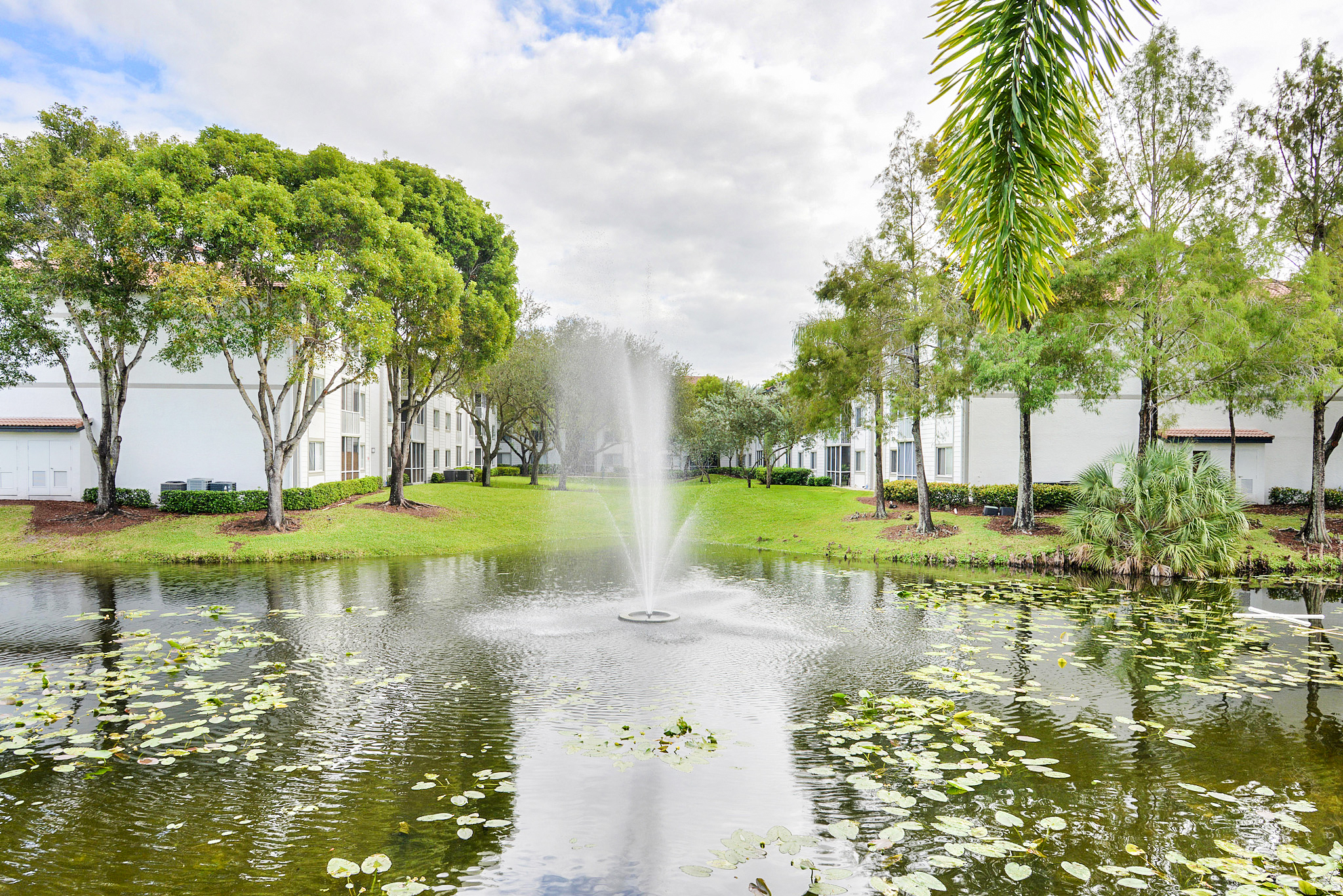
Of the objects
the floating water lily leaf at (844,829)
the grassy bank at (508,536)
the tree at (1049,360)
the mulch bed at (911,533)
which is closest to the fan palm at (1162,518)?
the grassy bank at (508,536)

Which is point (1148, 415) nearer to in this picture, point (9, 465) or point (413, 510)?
point (413, 510)

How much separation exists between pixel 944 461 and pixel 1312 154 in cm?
1573

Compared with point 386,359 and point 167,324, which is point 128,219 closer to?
point 167,324

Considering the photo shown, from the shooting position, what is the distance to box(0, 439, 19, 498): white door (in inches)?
1041

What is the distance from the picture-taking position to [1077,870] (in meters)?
4.46

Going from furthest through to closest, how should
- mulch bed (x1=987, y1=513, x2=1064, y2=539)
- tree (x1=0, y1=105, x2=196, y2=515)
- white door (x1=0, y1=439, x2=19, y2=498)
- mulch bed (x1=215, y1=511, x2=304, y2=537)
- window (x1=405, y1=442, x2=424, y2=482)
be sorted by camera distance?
1. window (x1=405, y1=442, x2=424, y2=482)
2. white door (x1=0, y1=439, x2=19, y2=498)
3. mulch bed (x1=215, y1=511, x2=304, y2=537)
4. mulch bed (x1=987, y1=513, x2=1064, y2=539)
5. tree (x1=0, y1=105, x2=196, y2=515)

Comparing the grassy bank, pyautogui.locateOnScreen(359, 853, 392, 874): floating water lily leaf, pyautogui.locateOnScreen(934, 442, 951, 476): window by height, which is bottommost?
pyautogui.locateOnScreen(359, 853, 392, 874): floating water lily leaf

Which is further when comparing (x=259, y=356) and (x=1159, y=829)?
(x=259, y=356)

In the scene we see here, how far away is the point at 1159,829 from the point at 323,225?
23.0 metres

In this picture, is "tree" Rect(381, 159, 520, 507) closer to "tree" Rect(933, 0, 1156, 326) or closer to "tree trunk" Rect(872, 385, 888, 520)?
"tree trunk" Rect(872, 385, 888, 520)

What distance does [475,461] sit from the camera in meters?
63.2

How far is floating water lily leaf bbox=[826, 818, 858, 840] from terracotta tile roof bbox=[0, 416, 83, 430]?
31.4 m

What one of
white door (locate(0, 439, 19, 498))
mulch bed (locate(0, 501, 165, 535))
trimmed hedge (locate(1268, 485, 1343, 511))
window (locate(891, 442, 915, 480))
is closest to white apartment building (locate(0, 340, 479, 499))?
white door (locate(0, 439, 19, 498))

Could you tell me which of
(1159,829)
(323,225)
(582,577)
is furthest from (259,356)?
(1159,829)
